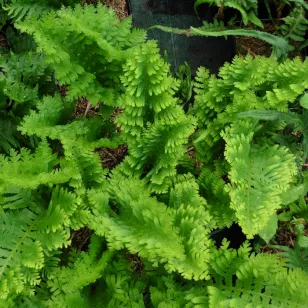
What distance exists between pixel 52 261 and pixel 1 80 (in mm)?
899

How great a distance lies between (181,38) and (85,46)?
39.9 inches

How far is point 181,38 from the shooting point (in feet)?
9.40

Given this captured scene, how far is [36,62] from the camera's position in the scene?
224 centimetres

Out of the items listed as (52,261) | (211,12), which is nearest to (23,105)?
(52,261)

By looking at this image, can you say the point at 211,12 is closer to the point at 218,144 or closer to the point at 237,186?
the point at 218,144

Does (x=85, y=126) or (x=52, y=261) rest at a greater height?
(x=85, y=126)

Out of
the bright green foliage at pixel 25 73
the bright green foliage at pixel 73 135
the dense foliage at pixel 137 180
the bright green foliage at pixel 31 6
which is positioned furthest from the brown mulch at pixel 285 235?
the bright green foliage at pixel 31 6

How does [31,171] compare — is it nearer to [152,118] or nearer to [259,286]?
[152,118]

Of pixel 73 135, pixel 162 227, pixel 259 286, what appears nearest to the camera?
pixel 162 227

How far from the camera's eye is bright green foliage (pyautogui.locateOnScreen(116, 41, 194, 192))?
1.85 meters

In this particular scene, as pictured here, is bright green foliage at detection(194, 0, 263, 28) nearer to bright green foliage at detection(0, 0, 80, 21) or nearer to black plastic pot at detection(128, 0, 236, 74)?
black plastic pot at detection(128, 0, 236, 74)

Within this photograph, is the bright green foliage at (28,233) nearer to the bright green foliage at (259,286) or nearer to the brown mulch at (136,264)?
the brown mulch at (136,264)

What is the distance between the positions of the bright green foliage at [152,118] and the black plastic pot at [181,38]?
91 centimetres

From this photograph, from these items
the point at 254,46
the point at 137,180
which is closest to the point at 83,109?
the point at 137,180
